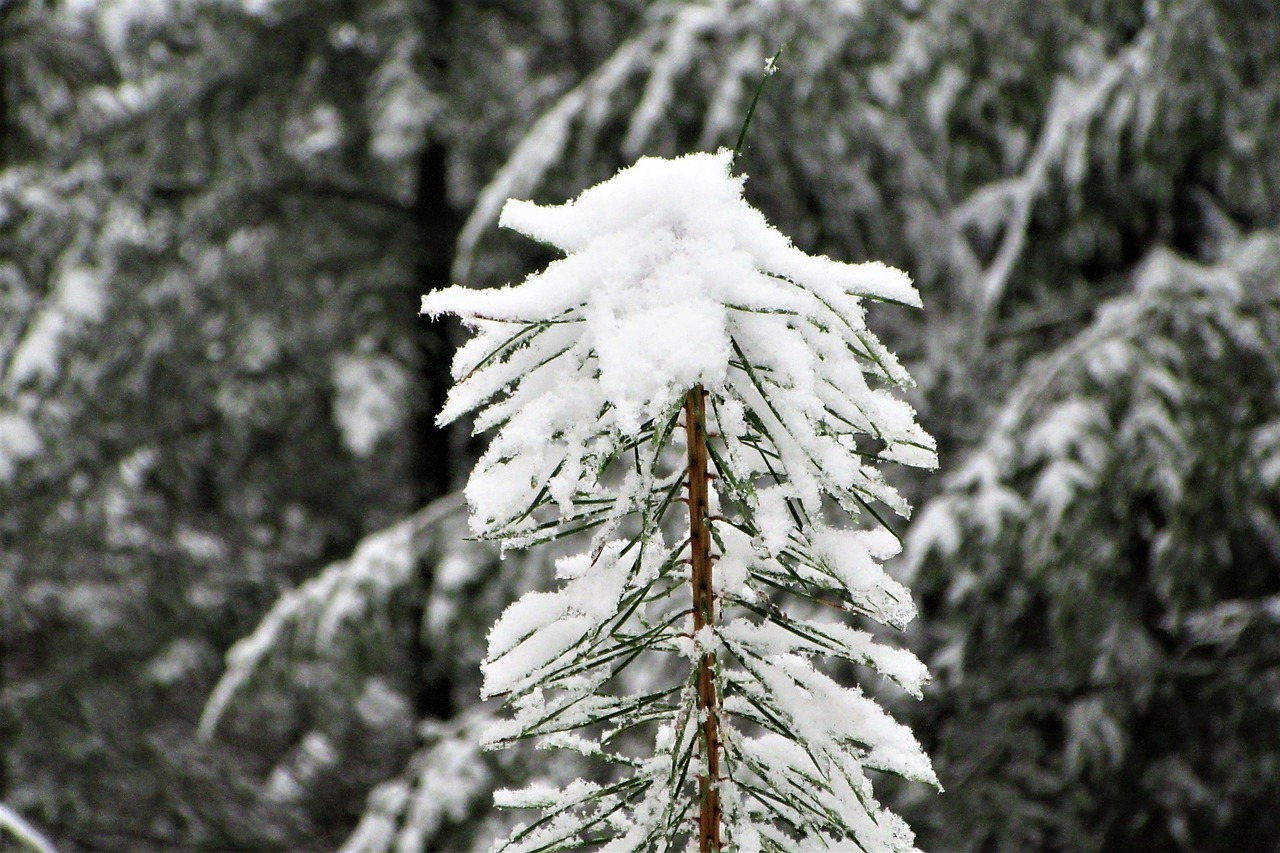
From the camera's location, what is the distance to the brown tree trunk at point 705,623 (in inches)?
16.4

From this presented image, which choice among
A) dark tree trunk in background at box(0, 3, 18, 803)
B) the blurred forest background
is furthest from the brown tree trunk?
dark tree trunk in background at box(0, 3, 18, 803)

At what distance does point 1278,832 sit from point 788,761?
91.3 inches

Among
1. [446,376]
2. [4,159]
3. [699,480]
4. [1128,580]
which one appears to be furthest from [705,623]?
[4,159]

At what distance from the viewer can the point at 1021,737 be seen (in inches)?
92.5

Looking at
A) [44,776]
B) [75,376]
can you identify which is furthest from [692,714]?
[44,776]

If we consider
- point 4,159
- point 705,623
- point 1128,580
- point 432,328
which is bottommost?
point 705,623

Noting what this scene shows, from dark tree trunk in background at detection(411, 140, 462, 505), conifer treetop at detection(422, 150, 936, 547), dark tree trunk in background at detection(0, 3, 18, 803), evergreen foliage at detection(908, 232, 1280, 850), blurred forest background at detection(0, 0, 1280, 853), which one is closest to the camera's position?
conifer treetop at detection(422, 150, 936, 547)

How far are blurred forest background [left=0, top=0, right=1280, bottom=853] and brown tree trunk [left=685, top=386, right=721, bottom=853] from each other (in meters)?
1.33

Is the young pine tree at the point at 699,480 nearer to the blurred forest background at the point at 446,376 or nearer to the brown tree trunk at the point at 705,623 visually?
the brown tree trunk at the point at 705,623

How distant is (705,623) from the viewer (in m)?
0.42

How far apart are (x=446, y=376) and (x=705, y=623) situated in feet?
9.95

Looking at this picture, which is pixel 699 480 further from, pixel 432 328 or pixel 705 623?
pixel 432 328

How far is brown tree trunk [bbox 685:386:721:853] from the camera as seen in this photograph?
0.42m

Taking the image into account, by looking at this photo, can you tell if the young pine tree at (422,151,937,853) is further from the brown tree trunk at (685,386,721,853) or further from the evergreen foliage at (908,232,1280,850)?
the evergreen foliage at (908,232,1280,850)
